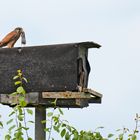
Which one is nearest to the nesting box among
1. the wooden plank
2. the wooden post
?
the wooden plank

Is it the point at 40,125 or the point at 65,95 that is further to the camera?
the point at 40,125

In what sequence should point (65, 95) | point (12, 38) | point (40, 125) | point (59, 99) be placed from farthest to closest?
point (12, 38) < point (40, 125) < point (59, 99) < point (65, 95)

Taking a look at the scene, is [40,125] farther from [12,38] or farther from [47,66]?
[12,38]

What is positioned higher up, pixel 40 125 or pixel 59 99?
pixel 59 99

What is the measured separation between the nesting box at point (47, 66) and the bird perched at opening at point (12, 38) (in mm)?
402

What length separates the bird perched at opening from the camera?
23.1 ft

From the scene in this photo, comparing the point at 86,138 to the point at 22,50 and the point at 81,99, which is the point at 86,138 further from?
the point at 22,50

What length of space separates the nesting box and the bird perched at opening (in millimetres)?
402

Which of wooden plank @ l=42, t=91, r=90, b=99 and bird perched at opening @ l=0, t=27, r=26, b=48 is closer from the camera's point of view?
wooden plank @ l=42, t=91, r=90, b=99

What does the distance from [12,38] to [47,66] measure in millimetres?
1013

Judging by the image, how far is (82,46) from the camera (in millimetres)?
6473

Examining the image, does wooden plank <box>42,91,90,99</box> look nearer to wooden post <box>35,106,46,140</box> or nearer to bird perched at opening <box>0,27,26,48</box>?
wooden post <box>35,106,46,140</box>

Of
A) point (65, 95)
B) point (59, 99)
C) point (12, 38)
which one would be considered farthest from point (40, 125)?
point (12, 38)

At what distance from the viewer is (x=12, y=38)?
7.06m
